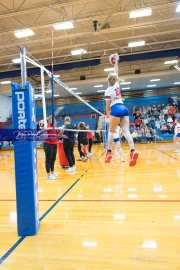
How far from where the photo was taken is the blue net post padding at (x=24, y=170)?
105 inches

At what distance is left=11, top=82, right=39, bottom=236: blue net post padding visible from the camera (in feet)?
8.77

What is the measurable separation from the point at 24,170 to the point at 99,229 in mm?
1238

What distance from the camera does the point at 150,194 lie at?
404 cm

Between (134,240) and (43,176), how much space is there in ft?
14.3

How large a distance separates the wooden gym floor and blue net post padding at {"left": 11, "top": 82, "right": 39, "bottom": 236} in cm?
19

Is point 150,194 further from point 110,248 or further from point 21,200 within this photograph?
point 21,200

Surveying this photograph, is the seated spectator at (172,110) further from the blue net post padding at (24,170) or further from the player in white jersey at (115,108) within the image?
the blue net post padding at (24,170)

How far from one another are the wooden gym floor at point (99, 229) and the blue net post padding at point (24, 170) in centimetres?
19

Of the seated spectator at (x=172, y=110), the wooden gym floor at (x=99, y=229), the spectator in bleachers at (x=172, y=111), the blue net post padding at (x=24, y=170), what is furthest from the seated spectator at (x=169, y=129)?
the blue net post padding at (x=24, y=170)

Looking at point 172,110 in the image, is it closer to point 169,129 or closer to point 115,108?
point 169,129

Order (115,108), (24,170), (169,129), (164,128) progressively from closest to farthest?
(24,170) → (115,108) → (169,129) → (164,128)

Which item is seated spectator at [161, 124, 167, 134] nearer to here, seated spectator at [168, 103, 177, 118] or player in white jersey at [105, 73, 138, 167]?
seated spectator at [168, 103, 177, 118]

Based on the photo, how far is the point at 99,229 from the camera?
8.91 ft

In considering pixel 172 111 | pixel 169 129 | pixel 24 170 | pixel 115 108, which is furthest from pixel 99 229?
pixel 172 111
